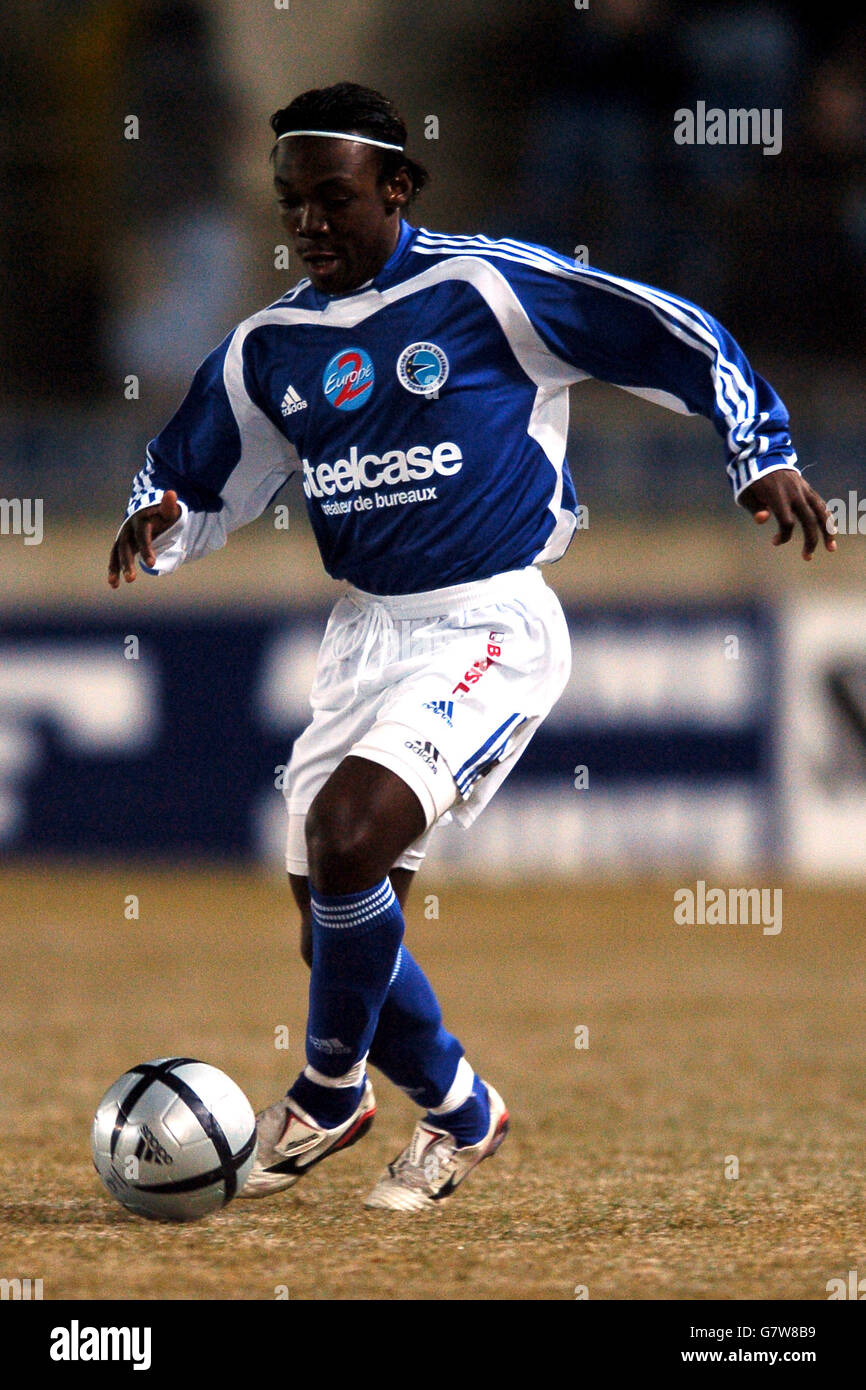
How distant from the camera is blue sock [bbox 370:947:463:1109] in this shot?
430cm

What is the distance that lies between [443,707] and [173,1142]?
3.51 ft

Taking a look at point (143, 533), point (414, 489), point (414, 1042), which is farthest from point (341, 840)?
point (143, 533)

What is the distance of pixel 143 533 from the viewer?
4.45 meters

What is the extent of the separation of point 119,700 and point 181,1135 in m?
7.91

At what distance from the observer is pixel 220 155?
46.0ft

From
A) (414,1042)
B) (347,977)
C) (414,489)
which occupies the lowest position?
(414,1042)

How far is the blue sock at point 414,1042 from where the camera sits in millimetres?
4297

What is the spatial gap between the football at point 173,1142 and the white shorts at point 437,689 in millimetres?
584

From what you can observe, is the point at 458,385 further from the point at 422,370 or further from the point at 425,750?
the point at 425,750

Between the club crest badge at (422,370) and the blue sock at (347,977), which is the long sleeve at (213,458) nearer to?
the club crest badge at (422,370)

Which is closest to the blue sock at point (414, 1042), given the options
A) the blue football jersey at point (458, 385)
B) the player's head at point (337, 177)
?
the blue football jersey at point (458, 385)

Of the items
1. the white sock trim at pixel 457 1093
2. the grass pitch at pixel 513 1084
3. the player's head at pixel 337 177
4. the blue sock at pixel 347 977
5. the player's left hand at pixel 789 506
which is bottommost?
the grass pitch at pixel 513 1084

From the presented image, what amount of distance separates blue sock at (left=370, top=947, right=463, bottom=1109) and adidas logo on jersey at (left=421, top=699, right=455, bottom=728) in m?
0.58

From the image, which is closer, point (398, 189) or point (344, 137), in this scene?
point (344, 137)
